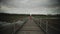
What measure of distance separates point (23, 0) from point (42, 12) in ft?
2.07

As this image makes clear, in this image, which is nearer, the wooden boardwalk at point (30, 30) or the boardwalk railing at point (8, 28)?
the boardwalk railing at point (8, 28)

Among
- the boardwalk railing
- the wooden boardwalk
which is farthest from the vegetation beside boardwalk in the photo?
the wooden boardwalk

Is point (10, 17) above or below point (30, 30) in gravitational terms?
above

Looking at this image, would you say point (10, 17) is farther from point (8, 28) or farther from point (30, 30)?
point (30, 30)

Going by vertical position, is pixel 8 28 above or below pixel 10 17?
below

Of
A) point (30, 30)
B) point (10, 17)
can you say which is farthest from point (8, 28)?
point (30, 30)

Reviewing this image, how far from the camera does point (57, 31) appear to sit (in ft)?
15.6

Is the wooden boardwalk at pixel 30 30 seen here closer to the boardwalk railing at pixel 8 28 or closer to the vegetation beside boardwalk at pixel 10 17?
the boardwalk railing at pixel 8 28

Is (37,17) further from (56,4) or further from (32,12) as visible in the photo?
(56,4)

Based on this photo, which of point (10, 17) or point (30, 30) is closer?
point (10, 17)

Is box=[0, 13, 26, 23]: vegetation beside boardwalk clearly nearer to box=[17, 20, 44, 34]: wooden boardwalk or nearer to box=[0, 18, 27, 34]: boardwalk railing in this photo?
box=[0, 18, 27, 34]: boardwalk railing

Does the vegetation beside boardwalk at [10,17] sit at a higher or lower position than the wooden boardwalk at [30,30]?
higher

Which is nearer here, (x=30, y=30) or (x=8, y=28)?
(x=8, y=28)

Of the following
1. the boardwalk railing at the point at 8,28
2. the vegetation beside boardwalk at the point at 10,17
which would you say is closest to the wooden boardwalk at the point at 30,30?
the boardwalk railing at the point at 8,28
